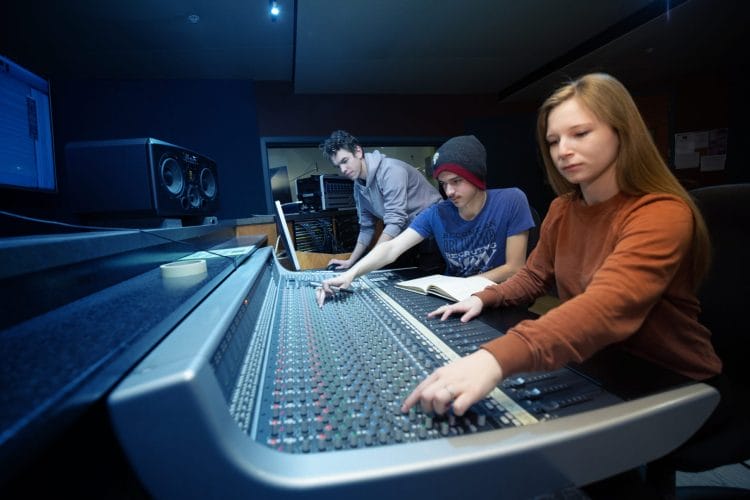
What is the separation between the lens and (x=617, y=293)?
59cm

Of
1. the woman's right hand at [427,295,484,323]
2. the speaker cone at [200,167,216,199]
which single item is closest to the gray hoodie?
the speaker cone at [200,167,216,199]

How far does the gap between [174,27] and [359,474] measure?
363 centimetres

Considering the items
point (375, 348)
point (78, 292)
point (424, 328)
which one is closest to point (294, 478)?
point (375, 348)

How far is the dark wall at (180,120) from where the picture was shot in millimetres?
3717

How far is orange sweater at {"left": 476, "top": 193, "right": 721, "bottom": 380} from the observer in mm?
532

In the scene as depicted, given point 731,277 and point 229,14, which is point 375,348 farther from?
point 229,14

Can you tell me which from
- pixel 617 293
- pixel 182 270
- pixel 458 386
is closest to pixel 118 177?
pixel 182 270

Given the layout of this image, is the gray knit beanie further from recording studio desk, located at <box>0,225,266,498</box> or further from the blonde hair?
recording studio desk, located at <box>0,225,266,498</box>

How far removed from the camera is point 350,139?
2.44 m

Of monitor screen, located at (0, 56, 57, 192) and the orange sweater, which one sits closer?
the orange sweater

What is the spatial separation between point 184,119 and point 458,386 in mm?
4516

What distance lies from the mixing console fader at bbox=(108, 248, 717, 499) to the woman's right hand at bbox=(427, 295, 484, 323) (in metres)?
0.12

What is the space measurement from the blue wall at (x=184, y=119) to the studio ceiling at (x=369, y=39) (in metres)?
0.15

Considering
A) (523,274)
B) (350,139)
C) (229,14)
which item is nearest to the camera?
(523,274)
